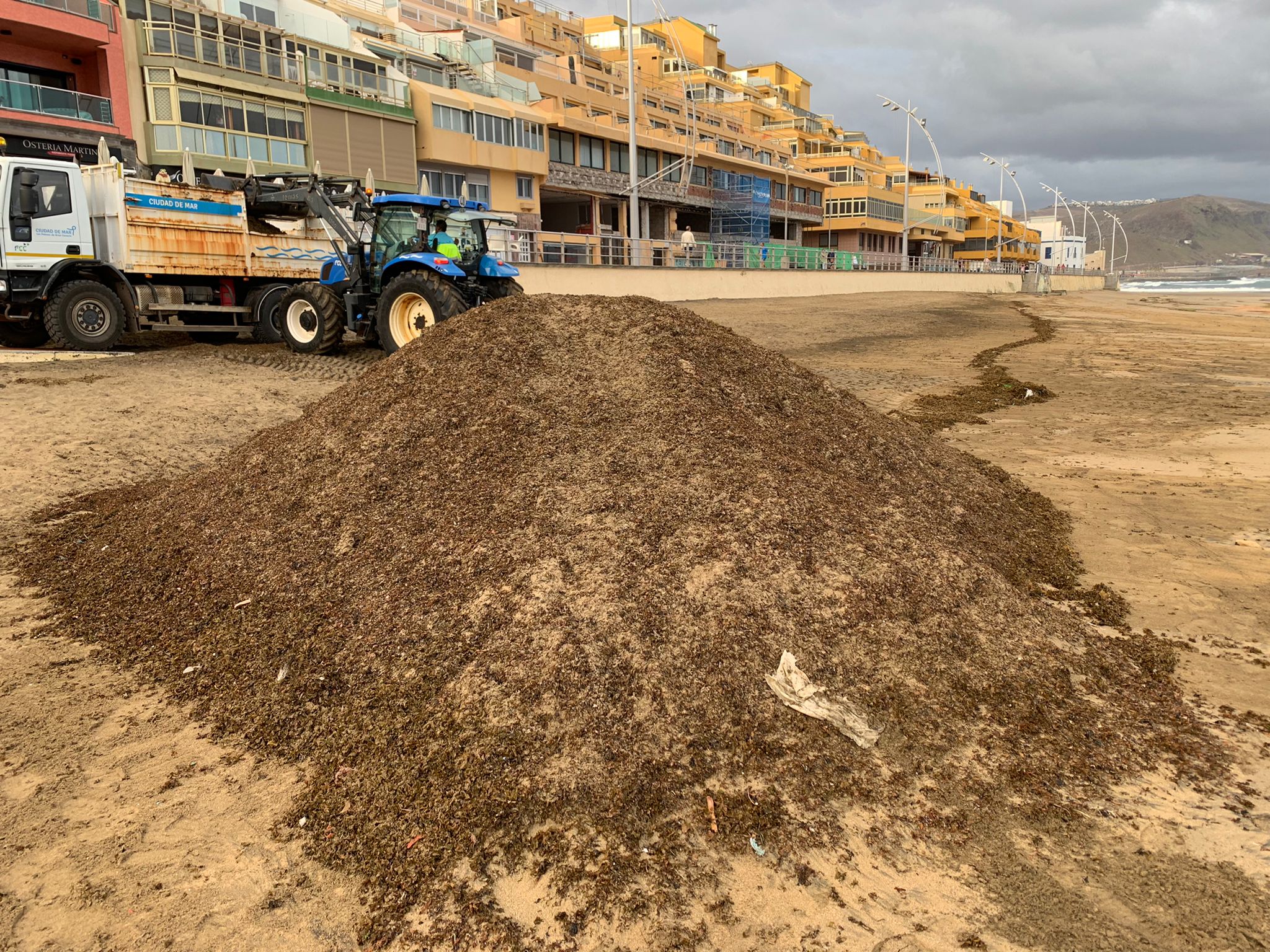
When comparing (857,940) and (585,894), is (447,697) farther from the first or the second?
(857,940)

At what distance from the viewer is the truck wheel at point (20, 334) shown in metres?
14.0

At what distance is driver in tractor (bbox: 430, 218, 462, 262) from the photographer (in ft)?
41.5

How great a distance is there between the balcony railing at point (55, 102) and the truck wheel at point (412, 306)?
16.3 metres

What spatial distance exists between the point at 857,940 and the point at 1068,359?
656 inches

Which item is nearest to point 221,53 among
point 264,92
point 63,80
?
point 264,92

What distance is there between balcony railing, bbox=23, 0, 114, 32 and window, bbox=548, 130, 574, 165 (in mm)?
19445

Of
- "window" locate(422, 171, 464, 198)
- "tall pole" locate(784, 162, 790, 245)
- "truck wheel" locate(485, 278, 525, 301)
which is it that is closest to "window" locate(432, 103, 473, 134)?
"window" locate(422, 171, 464, 198)

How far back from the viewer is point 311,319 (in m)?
13.9

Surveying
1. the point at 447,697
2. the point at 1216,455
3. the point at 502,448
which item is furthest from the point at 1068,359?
the point at 447,697

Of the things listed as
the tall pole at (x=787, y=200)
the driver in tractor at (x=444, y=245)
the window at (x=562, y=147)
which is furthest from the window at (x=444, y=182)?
the tall pole at (x=787, y=200)

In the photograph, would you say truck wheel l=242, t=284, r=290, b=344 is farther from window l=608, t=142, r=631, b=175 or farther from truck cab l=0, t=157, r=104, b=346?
window l=608, t=142, r=631, b=175

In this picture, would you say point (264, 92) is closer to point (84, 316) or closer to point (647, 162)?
point (84, 316)

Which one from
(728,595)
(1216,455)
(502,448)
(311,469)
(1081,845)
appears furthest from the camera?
(1216,455)

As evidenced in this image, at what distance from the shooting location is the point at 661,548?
4.20m
